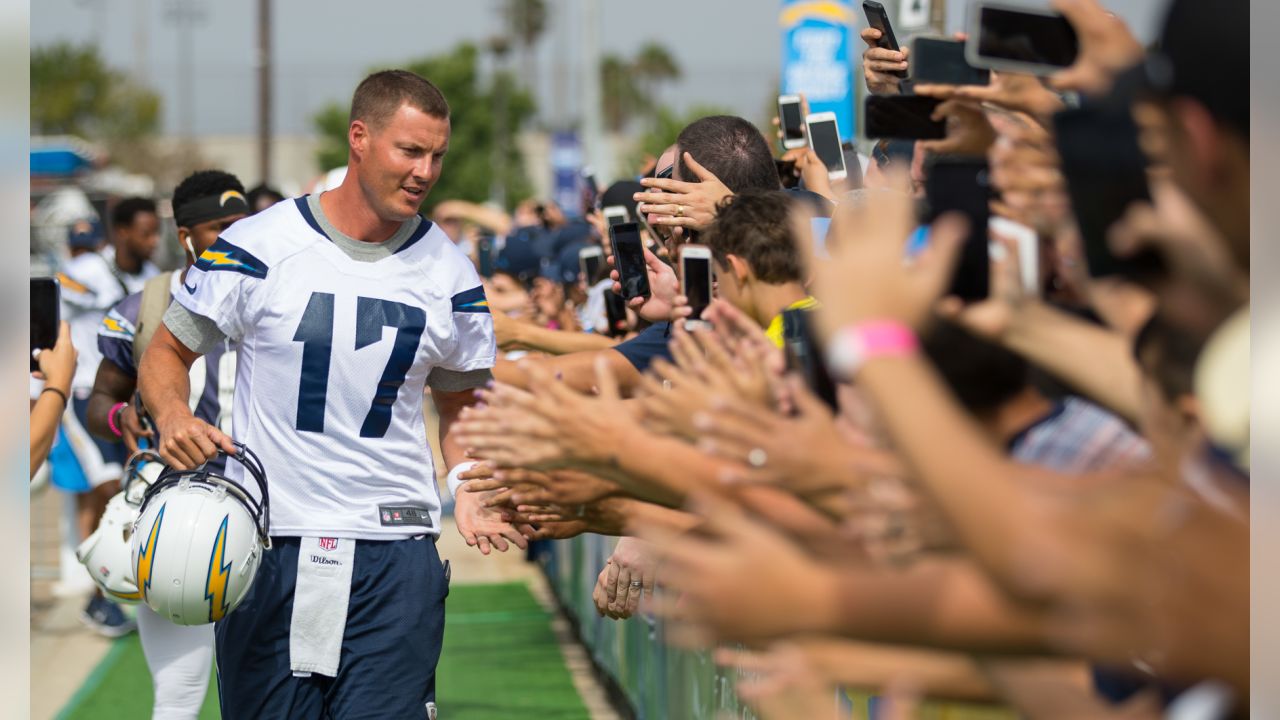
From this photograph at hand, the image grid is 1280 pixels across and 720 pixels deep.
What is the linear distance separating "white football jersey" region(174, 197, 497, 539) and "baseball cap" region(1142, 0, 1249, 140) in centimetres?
314

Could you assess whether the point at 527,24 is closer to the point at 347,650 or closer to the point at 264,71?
the point at 264,71

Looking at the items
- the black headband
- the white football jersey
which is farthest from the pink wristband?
the white football jersey

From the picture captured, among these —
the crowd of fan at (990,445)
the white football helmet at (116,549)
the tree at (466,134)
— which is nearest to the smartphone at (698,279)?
the crowd of fan at (990,445)

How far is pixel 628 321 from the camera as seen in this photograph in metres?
6.54

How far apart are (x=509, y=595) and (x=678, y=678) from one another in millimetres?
5823

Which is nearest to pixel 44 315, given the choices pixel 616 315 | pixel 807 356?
pixel 616 315

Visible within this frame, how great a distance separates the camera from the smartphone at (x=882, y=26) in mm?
4070

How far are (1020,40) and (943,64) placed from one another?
23 centimetres

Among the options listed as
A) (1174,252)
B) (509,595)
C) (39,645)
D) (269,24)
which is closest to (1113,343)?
(1174,252)

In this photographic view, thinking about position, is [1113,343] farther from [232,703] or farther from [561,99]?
[561,99]

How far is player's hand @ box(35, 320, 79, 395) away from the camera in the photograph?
4918 mm

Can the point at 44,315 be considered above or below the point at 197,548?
above

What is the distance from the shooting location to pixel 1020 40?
2.57 m

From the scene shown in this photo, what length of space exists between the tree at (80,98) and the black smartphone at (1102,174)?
5264 centimetres
